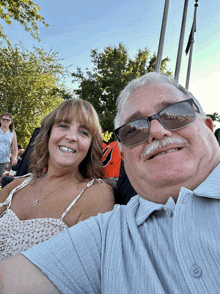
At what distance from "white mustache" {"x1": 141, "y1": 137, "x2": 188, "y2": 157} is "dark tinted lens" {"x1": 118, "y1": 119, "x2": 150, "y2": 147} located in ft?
0.26

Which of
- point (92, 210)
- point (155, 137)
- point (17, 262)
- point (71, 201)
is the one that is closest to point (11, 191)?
point (71, 201)

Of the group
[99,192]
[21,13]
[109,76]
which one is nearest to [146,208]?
[99,192]

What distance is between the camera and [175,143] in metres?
1.29

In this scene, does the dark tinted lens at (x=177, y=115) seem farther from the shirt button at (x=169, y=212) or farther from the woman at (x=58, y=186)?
the woman at (x=58, y=186)

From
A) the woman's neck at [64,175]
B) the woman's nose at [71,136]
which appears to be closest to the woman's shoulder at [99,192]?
the woman's neck at [64,175]

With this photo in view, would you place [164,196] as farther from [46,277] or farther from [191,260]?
[46,277]

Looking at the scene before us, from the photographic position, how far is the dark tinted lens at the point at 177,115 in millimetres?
1341

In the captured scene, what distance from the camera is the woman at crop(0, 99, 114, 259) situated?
5.69 ft

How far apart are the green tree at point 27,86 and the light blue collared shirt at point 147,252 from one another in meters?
18.8

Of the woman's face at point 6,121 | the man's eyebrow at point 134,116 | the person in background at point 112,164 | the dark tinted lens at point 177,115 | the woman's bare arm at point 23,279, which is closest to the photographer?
the woman's bare arm at point 23,279

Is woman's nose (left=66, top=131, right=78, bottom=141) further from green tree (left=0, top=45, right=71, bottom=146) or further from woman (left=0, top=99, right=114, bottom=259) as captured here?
green tree (left=0, top=45, right=71, bottom=146)

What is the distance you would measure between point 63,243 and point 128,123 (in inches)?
32.7

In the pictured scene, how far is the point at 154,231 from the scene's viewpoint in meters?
1.11

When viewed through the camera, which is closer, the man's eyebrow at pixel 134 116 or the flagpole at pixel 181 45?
the man's eyebrow at pixel 134 116
